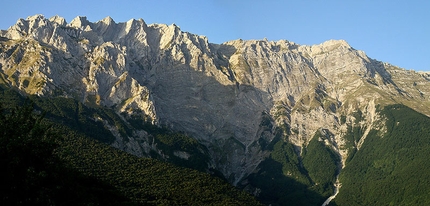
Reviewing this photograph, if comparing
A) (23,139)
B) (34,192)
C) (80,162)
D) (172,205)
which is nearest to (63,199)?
(34,192)

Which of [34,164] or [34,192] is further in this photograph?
[34,164]

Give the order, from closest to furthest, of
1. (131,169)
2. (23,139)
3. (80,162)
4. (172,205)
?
1. (23,139)
2. (172,205)
3. (80,162)
4. (131,169)

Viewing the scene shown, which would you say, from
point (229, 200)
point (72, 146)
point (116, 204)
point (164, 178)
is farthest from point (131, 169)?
point (116, 204)

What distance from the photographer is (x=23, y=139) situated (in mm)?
69812

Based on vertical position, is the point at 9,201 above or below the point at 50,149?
below

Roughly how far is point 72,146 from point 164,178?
3733cm

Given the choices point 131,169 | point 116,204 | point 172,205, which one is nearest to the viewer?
point 116,204

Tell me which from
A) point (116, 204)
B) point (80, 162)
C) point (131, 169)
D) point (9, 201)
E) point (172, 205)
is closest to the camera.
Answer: point (9, 201)

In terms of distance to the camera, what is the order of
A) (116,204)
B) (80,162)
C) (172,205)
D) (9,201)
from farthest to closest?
(80,162) → (172,205) → (116,204) → (9,201)

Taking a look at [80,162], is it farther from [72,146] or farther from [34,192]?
[34,192]

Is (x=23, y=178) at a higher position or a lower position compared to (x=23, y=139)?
lower

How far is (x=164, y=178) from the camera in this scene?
172750 millimetres

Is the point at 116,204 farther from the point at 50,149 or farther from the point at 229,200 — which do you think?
the point at 229,200

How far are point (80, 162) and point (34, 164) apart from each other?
95.4 meters
